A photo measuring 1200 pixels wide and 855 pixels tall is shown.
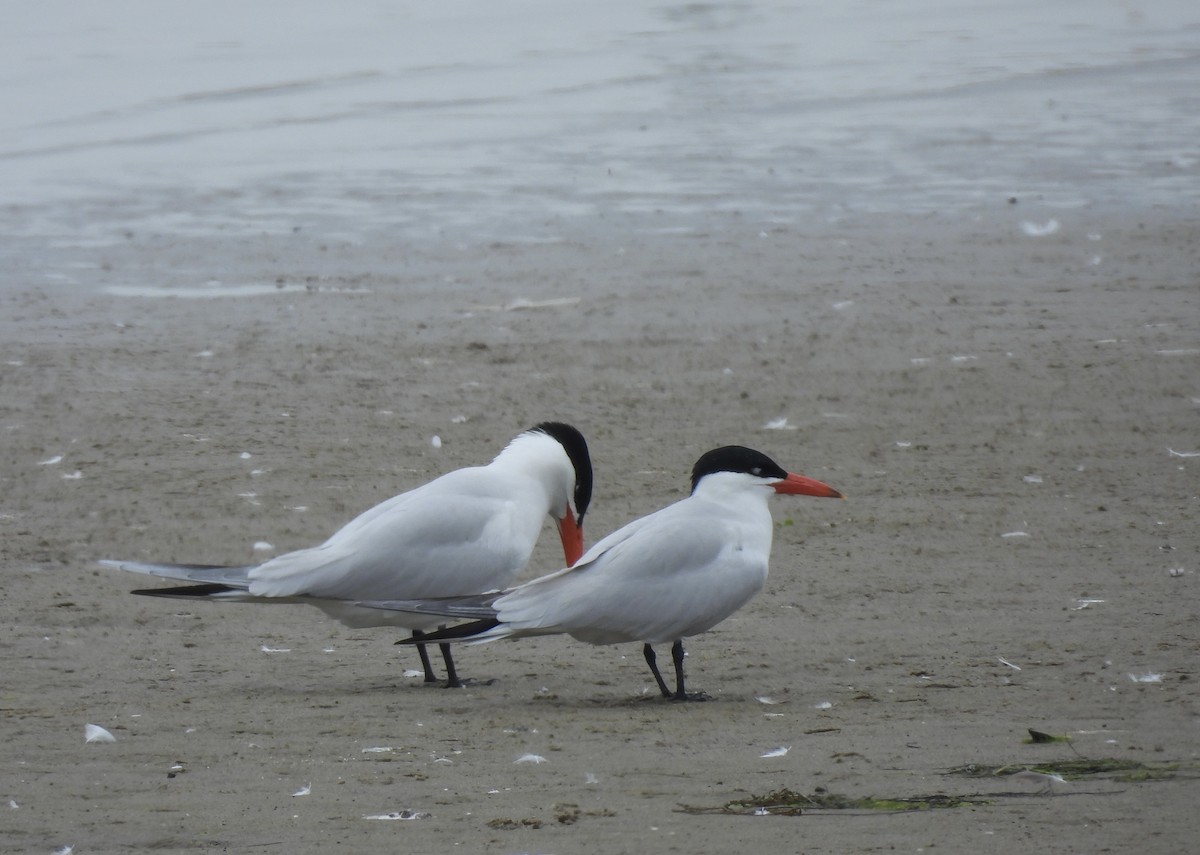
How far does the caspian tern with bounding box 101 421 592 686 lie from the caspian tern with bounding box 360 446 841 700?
0.13 meters

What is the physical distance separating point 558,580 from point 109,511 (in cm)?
266

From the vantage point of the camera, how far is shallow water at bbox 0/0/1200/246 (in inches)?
504

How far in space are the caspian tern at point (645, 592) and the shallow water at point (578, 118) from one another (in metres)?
6.53

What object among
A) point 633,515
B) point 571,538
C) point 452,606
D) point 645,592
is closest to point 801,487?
point 645,592

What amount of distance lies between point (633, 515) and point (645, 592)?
1954 millimetres

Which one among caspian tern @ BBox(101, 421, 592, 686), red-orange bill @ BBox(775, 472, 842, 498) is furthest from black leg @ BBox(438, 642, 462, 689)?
red-orange bill @ BBox(775, 472, 842, 498)

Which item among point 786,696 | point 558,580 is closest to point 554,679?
point 558,580

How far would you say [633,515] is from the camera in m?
7.41

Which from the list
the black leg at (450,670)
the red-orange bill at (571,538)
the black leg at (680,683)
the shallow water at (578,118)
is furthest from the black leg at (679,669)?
the shallow water at (578,118)

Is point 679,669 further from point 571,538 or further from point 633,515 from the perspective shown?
point 633,515

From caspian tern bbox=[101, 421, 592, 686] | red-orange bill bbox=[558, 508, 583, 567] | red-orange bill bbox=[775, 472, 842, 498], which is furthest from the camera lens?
red-orange bill bbox=[558, 508, 583, 567]

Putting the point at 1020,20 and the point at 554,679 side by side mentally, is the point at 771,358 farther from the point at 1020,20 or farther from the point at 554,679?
the point at 1020,20

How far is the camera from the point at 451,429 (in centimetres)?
835

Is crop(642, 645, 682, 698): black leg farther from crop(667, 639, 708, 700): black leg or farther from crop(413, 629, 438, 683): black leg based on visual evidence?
crop(413, 629, 438, 683): black leg
